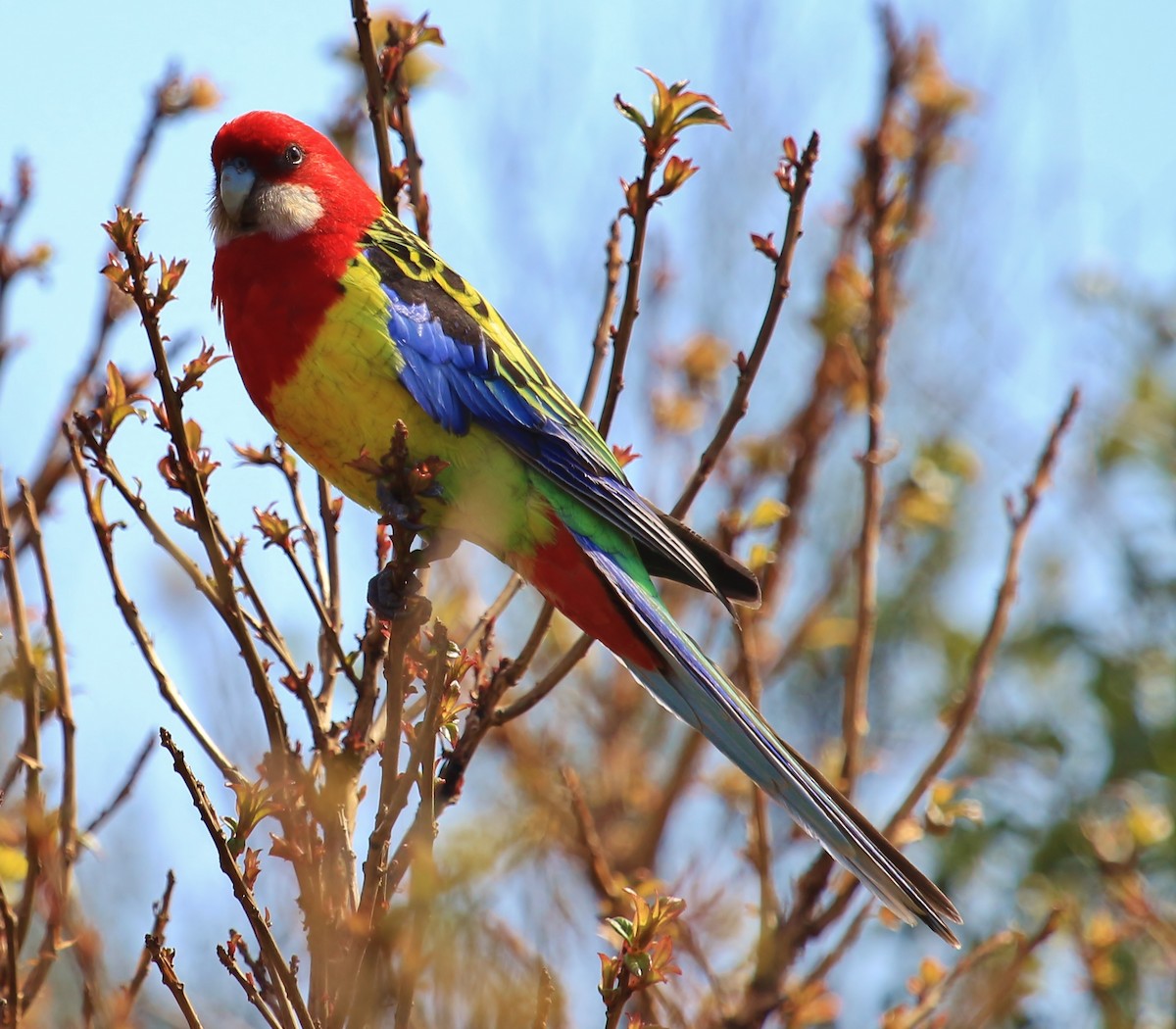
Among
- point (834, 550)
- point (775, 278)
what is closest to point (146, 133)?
point (775, 278)

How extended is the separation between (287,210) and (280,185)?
122 mm

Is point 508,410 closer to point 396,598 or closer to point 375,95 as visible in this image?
point 375,95

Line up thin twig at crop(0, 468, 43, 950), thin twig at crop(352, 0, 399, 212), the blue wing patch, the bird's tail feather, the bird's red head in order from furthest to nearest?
the bird's red head < the blue wing patch < thin twig at crop(352, 0, 399, 212) < the bird's tail feather < thin twig at crop(0, 468, 43, 950)

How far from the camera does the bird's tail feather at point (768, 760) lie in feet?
9.31

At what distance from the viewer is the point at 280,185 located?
11.6 ft

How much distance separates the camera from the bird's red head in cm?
345

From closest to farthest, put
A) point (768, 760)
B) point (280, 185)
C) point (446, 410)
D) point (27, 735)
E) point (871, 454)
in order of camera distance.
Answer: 1. point (27, 735)
2. point (768, 760)
3. point (446, 410)
4. point (871, 454)
5. point (280, 185)

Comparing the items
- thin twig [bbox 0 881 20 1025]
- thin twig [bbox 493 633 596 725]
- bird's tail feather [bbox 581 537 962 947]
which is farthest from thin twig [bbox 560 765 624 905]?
thin twig [bbox 0 881 20 1025]

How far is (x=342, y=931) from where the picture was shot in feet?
7.38

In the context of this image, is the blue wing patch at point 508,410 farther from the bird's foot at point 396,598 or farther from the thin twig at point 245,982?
the thin twig at point 245,982

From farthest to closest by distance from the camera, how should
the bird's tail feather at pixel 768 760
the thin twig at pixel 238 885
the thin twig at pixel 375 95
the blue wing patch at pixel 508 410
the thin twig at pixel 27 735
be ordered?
the blue wing patch at pixel 508 410 → the thin twig at pixel 375 95 → the bird's tail feather at pixel 768 760 → the thin twig at pixel 27 735 → the thin twig at pixel 238 885

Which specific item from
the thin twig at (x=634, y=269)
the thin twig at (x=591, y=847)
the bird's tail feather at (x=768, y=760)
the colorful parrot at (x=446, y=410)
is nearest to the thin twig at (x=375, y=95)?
the colorful parrot at (x=446, y=410)

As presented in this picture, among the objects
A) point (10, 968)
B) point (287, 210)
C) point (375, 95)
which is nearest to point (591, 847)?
point (10, 968)

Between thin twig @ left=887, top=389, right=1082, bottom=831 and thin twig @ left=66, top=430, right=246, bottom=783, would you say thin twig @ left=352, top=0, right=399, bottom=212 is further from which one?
thin twig @ left=887, top=389, right=1082, bottom=831
